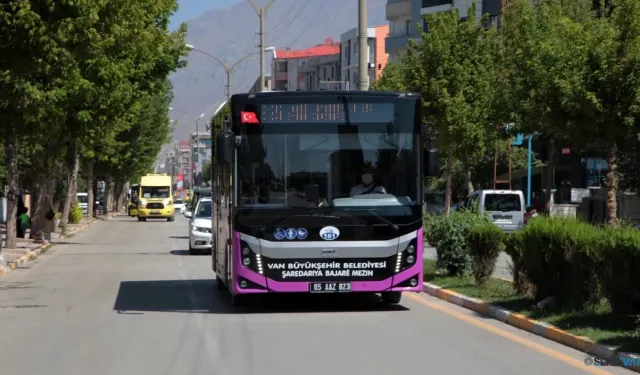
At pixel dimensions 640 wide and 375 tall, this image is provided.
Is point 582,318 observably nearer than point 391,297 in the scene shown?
Yes

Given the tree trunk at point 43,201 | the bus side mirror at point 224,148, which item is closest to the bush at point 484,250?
the bus side mirror at point 224,148

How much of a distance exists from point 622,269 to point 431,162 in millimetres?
3906

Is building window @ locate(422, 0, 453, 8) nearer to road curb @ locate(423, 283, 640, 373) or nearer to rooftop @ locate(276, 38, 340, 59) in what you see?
rooftop @ locate(276, 38, 340, 59)

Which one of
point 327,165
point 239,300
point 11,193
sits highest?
point 327,165

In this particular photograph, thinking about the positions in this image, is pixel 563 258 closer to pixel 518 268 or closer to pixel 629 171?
pixel 518 268

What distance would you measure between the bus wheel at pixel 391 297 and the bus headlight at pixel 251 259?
8.23ft

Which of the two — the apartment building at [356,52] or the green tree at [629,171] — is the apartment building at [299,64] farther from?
the green tree at [629,171]

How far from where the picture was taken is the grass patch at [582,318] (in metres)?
10.9

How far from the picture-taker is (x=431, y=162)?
48.2 feet

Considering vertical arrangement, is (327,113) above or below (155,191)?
above

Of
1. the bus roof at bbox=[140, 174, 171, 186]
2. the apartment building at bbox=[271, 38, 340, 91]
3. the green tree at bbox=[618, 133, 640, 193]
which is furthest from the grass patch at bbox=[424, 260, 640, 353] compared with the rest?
the apartment building at bbox=[271, 38, 340, 91]

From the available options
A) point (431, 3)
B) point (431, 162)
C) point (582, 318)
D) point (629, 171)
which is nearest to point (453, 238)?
point (431, 162)

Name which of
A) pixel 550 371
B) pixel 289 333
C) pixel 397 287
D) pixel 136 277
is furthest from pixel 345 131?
pixel 136 277

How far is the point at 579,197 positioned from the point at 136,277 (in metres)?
37.8
